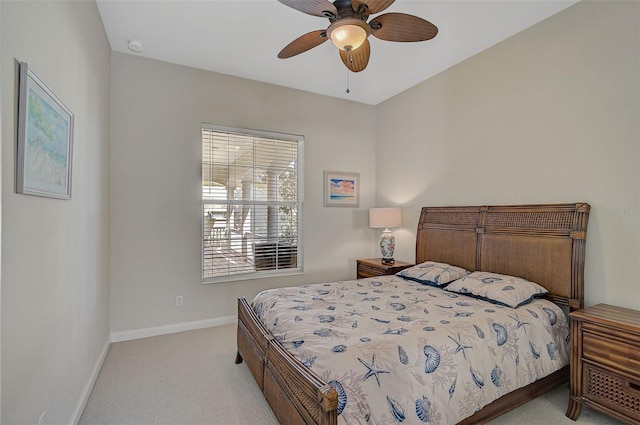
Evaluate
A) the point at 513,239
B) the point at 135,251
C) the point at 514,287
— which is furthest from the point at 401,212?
the point at 135,251

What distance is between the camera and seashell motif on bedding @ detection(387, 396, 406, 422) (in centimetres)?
142

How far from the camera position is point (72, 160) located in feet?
6.25

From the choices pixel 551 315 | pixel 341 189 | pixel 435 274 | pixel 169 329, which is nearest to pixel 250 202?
pixel 341 189

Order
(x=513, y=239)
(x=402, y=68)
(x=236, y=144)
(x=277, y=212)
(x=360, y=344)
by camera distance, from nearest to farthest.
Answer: (x=360, y=344), (x=513, y=239), (x=402, y=68), (x=236, y=144), (x=277, y=212)

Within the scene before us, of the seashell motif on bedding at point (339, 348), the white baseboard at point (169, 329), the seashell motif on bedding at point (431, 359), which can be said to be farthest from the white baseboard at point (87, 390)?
the seashell motif on bedding at point (431, 359)

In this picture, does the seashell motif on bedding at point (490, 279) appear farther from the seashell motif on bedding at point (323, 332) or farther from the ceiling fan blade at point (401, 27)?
the ceiling fan blade at point (401, 27)

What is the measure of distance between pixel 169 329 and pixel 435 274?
288cm

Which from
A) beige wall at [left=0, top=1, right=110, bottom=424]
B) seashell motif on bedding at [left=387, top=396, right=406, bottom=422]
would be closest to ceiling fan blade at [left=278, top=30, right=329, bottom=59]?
beige wall at [left=0, top=1, right=110, bottom=424]

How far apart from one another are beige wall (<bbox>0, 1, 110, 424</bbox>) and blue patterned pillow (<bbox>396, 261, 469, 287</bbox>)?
109 inches

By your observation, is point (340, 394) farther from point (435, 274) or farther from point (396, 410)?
point (435, 274)

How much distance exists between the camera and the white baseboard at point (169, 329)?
3.22 metres

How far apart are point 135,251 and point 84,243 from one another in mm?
1120

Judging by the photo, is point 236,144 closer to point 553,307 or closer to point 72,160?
point 72,160

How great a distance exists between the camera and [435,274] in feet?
9.84
